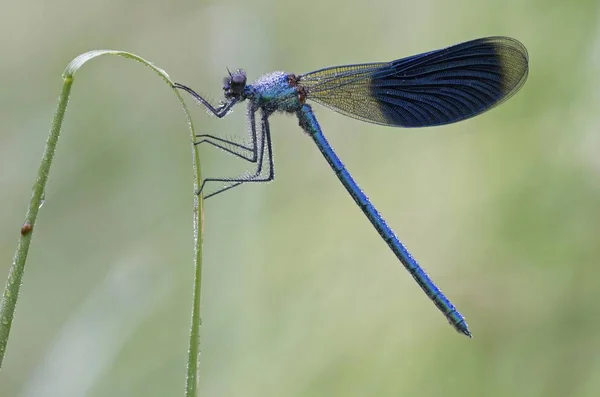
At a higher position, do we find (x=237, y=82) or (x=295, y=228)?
(x=237, y=82)

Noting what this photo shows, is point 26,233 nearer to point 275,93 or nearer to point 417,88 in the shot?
point 275,93

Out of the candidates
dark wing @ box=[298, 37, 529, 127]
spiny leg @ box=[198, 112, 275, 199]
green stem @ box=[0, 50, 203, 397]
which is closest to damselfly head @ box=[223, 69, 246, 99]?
spiny leg @ box=[198, 112, 275, 199]

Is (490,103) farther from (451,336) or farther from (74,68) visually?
(74,68)

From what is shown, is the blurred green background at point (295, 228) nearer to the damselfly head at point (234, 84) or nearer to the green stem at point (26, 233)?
the damselfly head at point (234, 84)

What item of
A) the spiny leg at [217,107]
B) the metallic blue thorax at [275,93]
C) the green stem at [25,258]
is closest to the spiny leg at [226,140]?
the spiny leg at [217,107]

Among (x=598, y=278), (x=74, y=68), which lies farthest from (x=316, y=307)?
(x=74, y=68)

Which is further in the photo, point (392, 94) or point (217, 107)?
point (392, 94)

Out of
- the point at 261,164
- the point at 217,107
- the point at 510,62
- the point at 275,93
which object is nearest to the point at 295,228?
the point at 261,164
